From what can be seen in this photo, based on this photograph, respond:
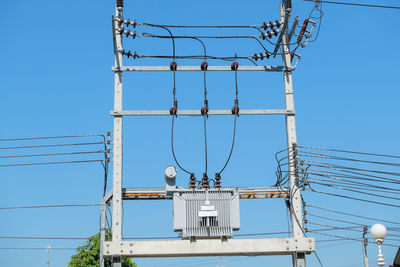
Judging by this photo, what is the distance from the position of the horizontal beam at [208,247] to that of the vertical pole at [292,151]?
0.25 m

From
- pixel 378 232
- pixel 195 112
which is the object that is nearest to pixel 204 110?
pixel 195 112

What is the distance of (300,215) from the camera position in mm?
14578

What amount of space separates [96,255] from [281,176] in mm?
16614

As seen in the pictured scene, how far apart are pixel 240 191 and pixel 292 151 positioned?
67.7 inches

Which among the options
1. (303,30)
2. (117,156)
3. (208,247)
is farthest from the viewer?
(303,30)

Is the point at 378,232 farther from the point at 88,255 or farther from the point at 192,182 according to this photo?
the point at 88,255

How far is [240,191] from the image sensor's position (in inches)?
604

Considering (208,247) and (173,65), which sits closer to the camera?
(208,247)

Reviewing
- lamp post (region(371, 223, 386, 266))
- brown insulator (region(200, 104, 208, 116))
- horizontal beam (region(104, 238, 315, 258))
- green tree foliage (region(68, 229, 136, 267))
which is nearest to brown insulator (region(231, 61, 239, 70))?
brown insulator (region(200, 104, 208, 116))

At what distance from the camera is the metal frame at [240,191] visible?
1409 centimetres

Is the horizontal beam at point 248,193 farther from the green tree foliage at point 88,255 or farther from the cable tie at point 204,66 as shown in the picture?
the green tree foliage at point 88,255

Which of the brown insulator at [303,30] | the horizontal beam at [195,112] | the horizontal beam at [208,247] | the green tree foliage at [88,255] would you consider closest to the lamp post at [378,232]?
the horizontal beam at [208,247]

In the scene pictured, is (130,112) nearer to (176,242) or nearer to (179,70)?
(179,70)

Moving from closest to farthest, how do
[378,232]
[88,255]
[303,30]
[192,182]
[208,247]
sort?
[378,232] → [208,247] → [192,182] → [303,30] → [88,255]
